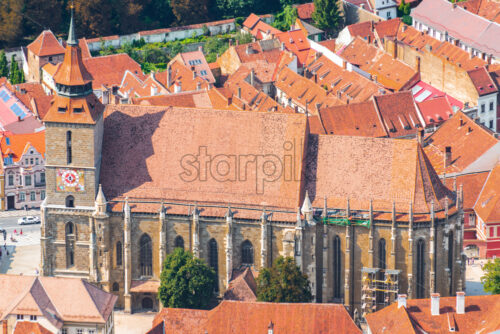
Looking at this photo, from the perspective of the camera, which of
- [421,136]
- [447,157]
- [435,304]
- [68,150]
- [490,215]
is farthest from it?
[421,136]

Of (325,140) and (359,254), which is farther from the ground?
(325,140)

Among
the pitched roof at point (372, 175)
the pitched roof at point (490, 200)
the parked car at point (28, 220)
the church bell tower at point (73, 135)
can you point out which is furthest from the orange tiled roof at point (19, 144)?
the pitched roof at point (490, 200)

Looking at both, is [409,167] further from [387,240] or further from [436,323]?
[436,323]

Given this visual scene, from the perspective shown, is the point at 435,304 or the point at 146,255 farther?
the point at 146,255

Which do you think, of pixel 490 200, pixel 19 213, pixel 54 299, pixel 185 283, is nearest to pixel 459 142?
pixel 490 200

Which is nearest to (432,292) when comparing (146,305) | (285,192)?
(285,192)

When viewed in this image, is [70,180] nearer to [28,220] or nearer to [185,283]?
[185,283]

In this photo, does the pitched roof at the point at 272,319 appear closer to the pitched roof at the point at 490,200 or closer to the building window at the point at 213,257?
the building window at the point at 213,257
